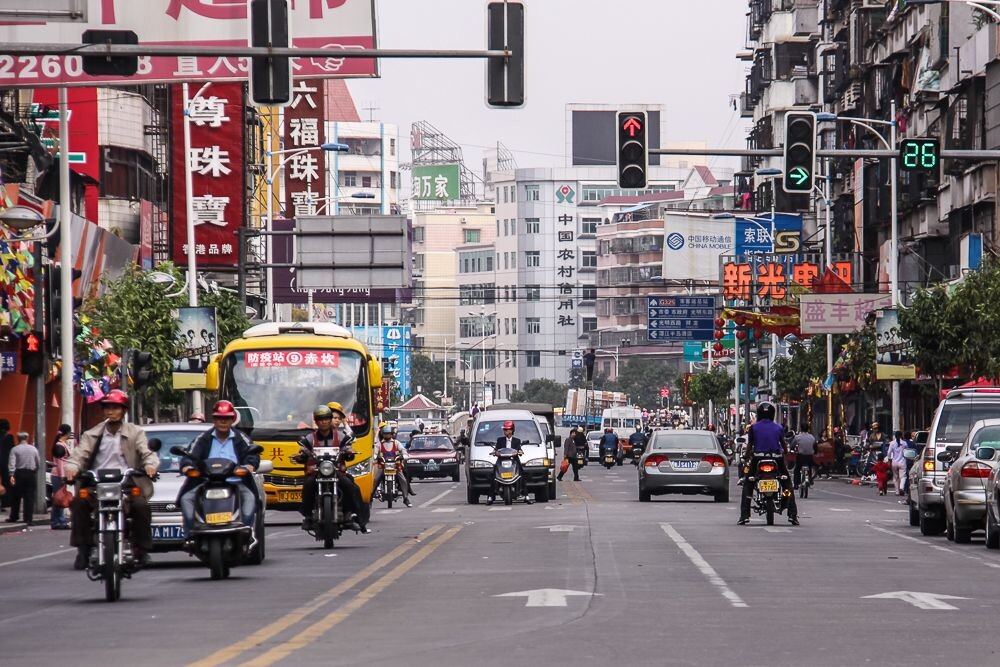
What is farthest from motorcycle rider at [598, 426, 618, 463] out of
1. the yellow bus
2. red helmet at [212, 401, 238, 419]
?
red helmet at [212, 401, 238, 419]

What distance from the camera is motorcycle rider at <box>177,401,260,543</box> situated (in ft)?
67.1

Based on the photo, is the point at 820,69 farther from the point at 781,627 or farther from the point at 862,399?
the point at 781,627

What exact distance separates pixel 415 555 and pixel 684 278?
237 feet

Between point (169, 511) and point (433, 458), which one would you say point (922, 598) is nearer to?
point (169, 511)

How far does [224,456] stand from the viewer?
67.7ft

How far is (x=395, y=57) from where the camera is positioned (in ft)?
77.0

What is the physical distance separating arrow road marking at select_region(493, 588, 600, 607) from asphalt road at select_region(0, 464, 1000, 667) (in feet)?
0.14

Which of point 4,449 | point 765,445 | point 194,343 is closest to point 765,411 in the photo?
point 765,445

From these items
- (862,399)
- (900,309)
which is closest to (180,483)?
(900,309)

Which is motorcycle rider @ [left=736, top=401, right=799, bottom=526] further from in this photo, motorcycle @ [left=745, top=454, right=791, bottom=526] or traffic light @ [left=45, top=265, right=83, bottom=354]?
traffic light @ [left=45, top=265, right=83, bottom=354]

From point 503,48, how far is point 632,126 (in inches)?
277

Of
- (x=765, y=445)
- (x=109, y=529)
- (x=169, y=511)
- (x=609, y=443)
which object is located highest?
(x=109, y=529)

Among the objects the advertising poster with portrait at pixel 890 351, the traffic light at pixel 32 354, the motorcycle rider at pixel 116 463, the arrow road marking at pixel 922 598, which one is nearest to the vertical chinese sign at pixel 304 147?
the advertising poster with portrait at pixel 890 351

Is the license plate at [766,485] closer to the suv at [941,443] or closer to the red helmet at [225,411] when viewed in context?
the suv at [941,443]
